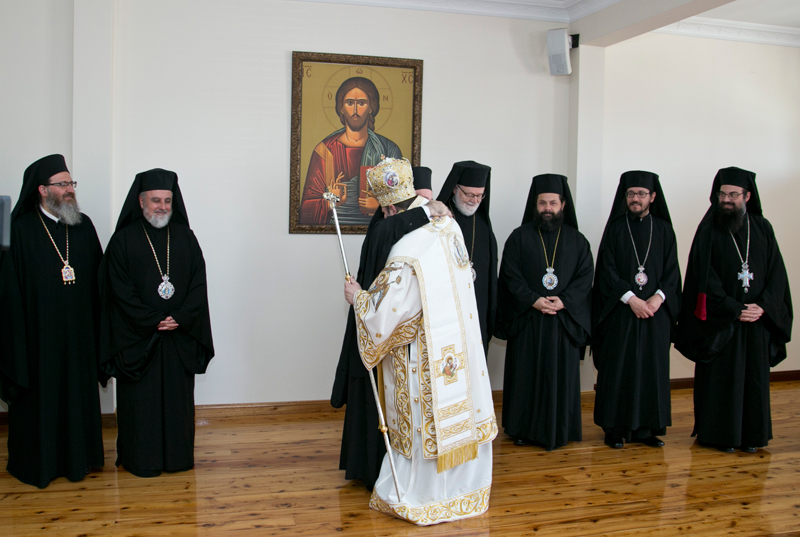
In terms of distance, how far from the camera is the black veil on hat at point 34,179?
149 inches

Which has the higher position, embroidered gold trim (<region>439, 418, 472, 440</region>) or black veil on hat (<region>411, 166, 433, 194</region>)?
black veil on hat (<region>411, 166, 433, 194</region>)

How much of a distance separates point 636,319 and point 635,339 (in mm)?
143

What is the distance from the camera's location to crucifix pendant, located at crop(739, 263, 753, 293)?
15.1 feet

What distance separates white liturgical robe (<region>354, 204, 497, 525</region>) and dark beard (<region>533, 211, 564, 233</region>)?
5.06ft

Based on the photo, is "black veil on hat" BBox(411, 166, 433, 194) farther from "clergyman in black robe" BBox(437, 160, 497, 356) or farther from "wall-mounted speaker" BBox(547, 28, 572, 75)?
"wall-mounted speaker" BBox(547, 28, 572, 75)

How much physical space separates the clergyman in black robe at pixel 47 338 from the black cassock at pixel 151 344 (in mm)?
167

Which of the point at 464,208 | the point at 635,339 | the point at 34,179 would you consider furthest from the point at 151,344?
the point at 635,339

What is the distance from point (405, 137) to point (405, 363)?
260cm

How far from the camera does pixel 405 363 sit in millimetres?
3234

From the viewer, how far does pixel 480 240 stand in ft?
15.1

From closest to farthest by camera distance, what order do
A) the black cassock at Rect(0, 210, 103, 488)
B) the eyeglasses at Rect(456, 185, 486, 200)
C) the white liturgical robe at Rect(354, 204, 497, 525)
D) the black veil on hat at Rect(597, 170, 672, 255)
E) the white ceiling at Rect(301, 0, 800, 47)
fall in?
the white liturgical robe at Rect(354, 204, 497, 525) < the black cassock at Rect(0, 210, 103, 488) < the eyeglasses at Rect(456, 185, 486, 200) < the black veil on hat at Rect(597, 170, 672, 255) < the white ceiling at Rect(301, 0, 800, 47)

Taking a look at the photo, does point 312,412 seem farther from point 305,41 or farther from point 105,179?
point 305,41

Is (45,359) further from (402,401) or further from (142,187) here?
(402,401)

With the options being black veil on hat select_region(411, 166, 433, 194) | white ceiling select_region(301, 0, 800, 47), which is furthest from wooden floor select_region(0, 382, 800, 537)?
white ceiling select_region(301, 0, 800, 47)
